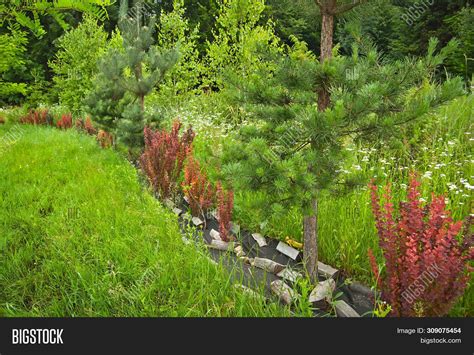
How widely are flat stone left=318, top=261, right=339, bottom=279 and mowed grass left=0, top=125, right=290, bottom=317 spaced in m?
0.72

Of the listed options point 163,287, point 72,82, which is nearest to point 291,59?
point 163,287

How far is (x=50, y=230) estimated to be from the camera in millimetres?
3977

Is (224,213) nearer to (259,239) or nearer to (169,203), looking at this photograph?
(259,239)

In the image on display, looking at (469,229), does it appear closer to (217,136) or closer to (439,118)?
(439,118)

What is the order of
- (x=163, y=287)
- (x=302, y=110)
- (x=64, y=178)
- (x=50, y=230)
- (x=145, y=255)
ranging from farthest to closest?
(x=64, y=178) < (x=50, y=230) < (x=145, y=255) < (x=163, y=287) < (x=302, y=110)

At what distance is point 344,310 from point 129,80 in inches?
235

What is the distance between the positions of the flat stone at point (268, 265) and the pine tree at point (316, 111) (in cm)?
74

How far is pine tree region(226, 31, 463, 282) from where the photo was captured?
7.84ft

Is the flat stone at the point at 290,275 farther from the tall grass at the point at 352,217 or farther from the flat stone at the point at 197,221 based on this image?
the flat stone at the point at 197,221

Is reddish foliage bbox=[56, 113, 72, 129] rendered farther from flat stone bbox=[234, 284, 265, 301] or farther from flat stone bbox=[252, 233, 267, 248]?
flat stone bbox=[234, 284, 265, 301]

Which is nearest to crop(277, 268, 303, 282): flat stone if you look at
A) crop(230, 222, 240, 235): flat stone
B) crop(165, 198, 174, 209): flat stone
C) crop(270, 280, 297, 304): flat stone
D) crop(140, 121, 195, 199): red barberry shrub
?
crop(270, 280, 297, 304): flat stone

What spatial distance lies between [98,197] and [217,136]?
128 inches

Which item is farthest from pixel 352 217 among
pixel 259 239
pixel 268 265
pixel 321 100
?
pixel 321 100

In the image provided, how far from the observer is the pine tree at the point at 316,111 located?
2.39m
